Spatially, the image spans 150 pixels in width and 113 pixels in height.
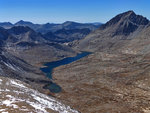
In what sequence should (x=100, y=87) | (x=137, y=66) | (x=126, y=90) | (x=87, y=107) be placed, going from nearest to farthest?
(x=87, y=107), (x=126, y=90), (x=100, y=87), (x=137, y=66)

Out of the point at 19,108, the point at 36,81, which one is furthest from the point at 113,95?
the point at 19,108

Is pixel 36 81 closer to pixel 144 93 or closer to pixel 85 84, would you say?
pixel 85 84

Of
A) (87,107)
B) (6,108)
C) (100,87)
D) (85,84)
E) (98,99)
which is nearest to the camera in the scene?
(6,108)

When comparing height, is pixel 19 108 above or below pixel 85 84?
above

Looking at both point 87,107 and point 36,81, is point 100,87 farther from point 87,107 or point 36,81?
point 36,81

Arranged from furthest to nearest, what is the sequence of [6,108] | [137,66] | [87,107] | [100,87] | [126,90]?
[137,66]
[100,87]
[126,90]
[87,107]
[6,108]

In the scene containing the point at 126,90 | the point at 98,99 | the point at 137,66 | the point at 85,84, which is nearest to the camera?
the point at 98,99

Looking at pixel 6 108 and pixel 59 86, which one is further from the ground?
pixel 6 108

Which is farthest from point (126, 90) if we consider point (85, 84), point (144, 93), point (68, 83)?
point (68, 83)

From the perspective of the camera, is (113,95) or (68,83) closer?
(113,95)
